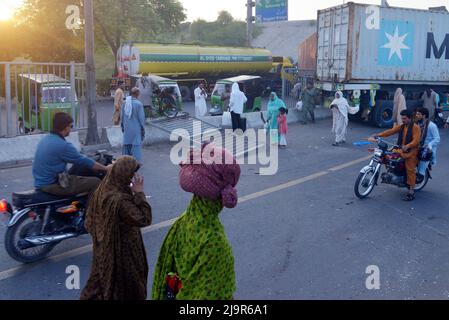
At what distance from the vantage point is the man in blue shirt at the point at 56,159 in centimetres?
501

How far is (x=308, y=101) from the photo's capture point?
17094mm

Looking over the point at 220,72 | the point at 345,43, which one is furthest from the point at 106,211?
the point at 220,72

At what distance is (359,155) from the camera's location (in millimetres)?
11555

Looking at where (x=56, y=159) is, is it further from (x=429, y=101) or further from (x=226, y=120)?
(x=429, y=101)

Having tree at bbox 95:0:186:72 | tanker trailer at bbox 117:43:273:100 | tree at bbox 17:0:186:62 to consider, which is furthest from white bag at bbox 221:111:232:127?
tree at bbox 95:0:186:72

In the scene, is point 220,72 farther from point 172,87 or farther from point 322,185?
point 322,185

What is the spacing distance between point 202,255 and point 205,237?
0.32ft

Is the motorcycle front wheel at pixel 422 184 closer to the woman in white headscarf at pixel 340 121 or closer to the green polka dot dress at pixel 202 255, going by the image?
the woman in white headscarf at pixel 340 121

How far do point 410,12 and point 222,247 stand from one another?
1615 cm

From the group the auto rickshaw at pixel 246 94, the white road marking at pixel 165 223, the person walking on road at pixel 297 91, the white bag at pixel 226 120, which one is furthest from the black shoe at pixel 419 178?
the person walking on road at pixel 297 91

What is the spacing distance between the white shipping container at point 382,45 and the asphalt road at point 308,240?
7310 millimetres

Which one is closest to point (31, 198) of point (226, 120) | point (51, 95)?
point (51, 95)

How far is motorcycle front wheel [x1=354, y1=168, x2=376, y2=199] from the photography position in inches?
301

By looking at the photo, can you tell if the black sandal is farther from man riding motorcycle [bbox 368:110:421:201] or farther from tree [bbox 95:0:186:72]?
tree [bbox 95:0:186:72]
